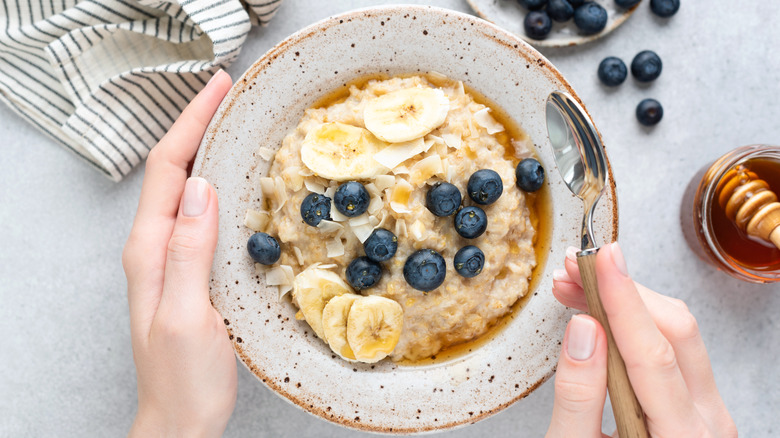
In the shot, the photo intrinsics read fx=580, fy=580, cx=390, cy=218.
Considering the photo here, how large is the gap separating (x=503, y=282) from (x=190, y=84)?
1.41 m

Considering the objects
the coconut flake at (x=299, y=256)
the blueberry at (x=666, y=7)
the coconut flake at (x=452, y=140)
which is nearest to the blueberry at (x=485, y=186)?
the coconut flake at (x=452, y=140)

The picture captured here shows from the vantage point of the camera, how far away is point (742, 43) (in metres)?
2.43

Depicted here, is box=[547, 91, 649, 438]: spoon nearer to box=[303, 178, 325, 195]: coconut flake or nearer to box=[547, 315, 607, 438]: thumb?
box=[547, 315, 607, 438]: thumb

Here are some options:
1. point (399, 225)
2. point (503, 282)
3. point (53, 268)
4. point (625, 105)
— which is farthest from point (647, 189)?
point (53, 268)

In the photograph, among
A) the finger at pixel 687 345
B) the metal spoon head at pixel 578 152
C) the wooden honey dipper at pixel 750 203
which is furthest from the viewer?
the wooden honey dipper at pixel 750 203

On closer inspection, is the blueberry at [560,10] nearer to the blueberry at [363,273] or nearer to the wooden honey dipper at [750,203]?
the wooden honey dipper at [750,203]

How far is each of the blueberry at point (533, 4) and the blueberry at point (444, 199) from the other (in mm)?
938

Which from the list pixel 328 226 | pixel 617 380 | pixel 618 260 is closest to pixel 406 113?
pixel 328 226

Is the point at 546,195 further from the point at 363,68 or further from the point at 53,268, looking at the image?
the point at 53,268

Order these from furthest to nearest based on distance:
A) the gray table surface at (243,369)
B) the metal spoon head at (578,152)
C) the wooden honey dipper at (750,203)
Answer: the gray table surface at (243,369) → the wooden honey dipper at (750,203) → the metal spoon head at (578,152)

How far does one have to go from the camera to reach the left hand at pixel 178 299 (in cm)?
180

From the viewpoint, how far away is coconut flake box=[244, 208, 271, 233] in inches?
77.5

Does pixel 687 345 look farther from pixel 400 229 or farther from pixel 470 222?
pixel 400 229

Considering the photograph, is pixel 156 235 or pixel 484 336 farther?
pixel 484 336
